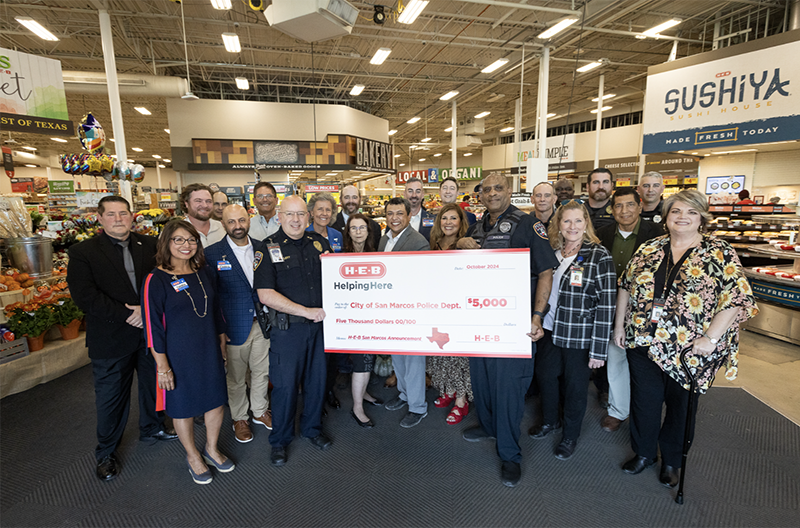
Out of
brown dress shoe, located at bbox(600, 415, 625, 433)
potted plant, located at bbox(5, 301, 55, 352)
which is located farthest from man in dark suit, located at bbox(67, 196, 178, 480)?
brown dress shoe, located at bbox(600, 415, 625, 433)

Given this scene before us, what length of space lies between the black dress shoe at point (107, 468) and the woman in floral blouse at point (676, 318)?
3296 mm

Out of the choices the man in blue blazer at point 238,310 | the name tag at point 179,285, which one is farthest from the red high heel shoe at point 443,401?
the name tag at point 179,285

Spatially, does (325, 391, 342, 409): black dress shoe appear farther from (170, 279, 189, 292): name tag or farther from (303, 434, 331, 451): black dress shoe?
(170, 279, 189, 292): name tag

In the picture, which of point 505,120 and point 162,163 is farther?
point 162,163

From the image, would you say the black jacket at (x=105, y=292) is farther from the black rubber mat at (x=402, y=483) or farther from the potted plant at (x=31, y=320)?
the potted plant at (x=31, y=320)

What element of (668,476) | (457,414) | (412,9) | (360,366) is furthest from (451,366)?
(412,9)

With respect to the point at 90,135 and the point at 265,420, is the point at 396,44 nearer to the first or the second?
the point at 90,135

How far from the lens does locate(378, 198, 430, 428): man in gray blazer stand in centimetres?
283

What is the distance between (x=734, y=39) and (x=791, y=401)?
1055cm

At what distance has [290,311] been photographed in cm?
233

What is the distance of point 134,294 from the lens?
8.06 ft

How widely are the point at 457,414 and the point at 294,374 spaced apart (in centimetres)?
136

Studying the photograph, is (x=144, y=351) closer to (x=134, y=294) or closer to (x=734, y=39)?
(x=134, y=294)

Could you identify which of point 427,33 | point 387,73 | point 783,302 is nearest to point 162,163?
point 387,73
